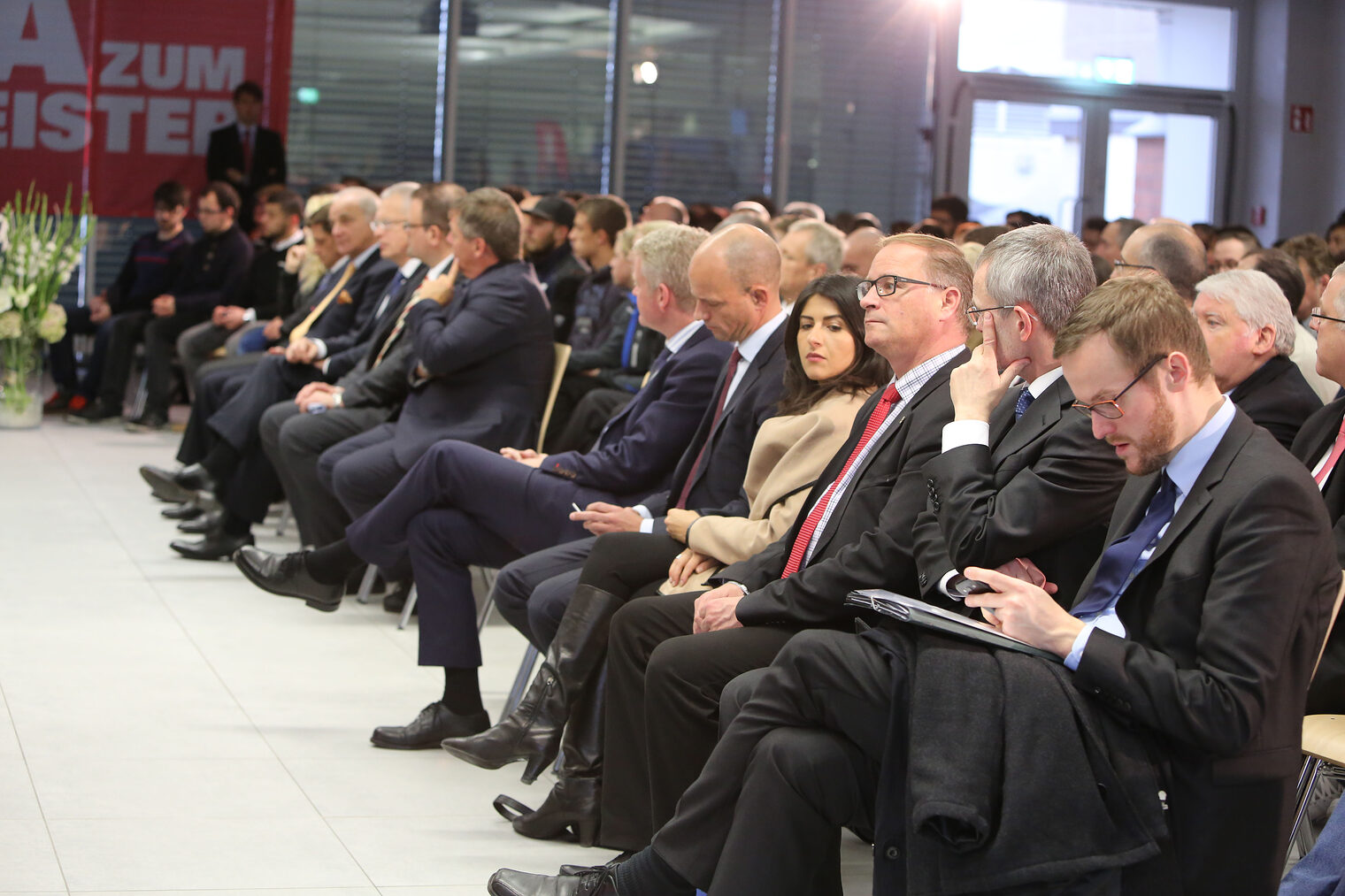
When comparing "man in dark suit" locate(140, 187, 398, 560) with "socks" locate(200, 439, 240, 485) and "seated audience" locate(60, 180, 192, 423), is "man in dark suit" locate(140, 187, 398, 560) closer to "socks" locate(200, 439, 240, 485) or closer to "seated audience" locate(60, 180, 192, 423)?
"socks" locate(200, 439, 240, 485)

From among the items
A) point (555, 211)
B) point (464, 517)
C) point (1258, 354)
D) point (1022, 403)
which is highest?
point (555, 211)

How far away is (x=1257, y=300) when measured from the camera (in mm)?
3506

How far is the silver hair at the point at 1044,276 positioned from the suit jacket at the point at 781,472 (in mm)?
543

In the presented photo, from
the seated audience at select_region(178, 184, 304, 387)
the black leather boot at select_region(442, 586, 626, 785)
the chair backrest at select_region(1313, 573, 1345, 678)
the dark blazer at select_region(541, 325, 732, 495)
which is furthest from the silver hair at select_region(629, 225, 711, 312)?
the seated audience at select_region(178, 184, 304, 387)

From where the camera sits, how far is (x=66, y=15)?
37.0 ft

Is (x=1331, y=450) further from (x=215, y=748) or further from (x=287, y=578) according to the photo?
(x=287, y=578)

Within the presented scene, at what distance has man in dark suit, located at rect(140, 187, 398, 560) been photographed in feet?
20.2

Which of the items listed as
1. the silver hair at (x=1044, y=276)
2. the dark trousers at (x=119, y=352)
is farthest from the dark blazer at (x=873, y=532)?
the dark trousers at (x=119, y=352)

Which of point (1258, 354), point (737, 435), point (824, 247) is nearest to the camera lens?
point (1258, 354)

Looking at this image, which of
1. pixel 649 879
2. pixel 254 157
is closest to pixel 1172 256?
pixel 649 879

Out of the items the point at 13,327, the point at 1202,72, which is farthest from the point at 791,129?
the point at 13,327

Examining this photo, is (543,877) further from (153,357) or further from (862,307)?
(153,357)

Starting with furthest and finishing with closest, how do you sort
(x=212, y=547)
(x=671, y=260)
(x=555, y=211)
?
(x=555, y=211) → (x=212, y=547) → (x=671, y=260)

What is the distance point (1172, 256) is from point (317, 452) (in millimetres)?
3080
